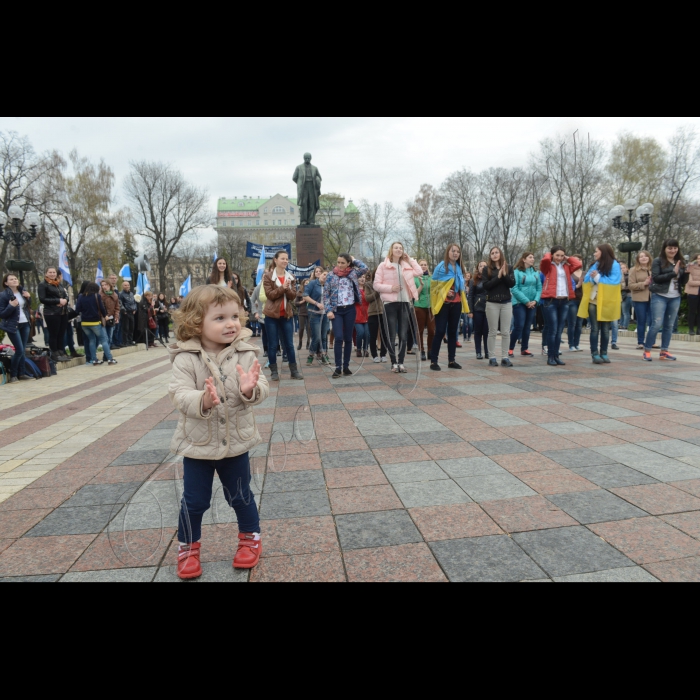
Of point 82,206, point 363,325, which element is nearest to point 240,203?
point 82,206

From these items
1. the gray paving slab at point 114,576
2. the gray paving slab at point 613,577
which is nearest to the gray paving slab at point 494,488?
the gray paving slab at point 613,577

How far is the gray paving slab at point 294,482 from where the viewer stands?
3.59 m

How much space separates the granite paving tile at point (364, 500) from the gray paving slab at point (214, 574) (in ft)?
2.54

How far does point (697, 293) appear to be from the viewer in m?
14.1

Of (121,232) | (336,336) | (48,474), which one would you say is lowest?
(48,474)

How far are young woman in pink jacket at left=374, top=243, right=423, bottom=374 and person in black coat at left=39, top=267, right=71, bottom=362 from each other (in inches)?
277

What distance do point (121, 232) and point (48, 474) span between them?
44.6 metres

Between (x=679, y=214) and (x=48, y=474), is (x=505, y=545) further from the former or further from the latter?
(x=679, y=214)

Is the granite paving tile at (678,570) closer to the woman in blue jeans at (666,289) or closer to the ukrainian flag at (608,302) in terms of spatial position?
the ukrainian flag at (608,302)

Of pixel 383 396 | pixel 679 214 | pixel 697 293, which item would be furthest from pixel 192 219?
pixel 383 396

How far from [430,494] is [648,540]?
1.22 m

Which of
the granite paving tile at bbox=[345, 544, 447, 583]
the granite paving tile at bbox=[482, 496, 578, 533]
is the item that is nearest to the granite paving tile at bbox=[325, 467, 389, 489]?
the granite paving tile at bbox=[482, 496, 578, 533]

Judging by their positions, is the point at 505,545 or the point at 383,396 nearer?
the point at 505,545

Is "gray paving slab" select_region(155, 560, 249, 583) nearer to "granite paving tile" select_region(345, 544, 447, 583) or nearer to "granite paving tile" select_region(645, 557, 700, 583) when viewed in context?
"granite paving tile" select_region(345, 544, 447, 583)
